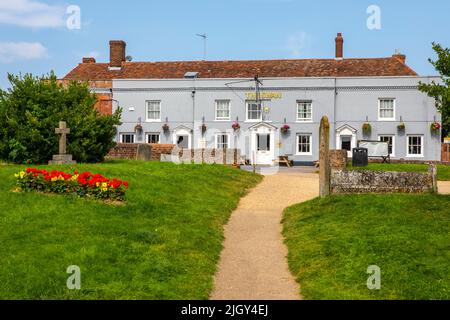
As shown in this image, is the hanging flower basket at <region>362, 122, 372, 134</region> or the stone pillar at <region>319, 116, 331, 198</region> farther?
the hanging flower basket at <region>362, 122, 372, 134</region>

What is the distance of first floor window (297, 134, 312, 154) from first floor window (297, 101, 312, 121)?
1293 mm

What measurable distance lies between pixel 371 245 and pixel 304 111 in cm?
3389

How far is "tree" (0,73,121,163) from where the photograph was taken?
82.7 ft

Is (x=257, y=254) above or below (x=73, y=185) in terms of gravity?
below

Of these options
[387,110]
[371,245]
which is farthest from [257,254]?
[387,110]

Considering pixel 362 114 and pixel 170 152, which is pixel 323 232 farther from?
pixel 362 114

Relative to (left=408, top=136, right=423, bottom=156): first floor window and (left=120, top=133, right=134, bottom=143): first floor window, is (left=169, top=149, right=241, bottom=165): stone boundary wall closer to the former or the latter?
(left=120, top=133, right=134, bottom=143): first floor window

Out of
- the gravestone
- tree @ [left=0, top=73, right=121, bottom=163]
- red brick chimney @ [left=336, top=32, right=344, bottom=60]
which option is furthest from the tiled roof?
tree @ [left=0, top=73, right=121, bottom=163]

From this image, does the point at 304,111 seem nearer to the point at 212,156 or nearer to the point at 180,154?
the point at 212,156

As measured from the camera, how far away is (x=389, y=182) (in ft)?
58.6

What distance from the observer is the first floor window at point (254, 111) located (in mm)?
45875

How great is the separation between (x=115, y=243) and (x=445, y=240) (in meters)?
6.54

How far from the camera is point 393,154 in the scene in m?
43.6

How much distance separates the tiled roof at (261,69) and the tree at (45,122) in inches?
833
